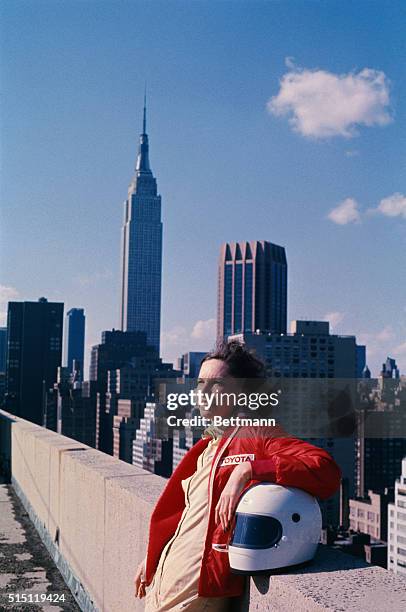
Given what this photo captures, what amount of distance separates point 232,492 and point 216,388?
0.38 meters

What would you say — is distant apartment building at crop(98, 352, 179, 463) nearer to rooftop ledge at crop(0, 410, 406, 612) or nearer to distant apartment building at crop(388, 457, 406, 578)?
distant apartment building at crop(388, 457, 406, 578)

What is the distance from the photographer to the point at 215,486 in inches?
81.1

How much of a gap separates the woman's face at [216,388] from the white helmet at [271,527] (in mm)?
328

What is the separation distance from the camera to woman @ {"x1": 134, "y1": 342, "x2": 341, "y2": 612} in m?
1.92

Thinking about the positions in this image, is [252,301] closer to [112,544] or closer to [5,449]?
[5,449]

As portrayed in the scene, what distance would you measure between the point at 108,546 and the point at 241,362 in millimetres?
1721

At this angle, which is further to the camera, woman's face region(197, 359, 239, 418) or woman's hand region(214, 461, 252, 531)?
woman's face region(197, 359, 239, 418)

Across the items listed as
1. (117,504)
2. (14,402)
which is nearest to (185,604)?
(117,504)

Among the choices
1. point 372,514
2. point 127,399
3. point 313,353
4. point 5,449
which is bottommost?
point 372,514

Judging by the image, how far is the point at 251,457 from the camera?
6.63 feet

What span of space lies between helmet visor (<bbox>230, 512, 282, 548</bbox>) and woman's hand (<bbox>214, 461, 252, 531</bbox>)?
0.07m

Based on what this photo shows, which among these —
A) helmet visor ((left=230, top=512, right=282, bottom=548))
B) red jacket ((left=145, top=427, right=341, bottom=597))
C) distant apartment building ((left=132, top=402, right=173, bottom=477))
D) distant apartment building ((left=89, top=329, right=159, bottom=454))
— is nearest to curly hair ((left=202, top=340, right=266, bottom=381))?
red jacket ((left=145, top=427, right=341, bottom=597))
